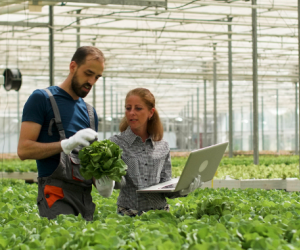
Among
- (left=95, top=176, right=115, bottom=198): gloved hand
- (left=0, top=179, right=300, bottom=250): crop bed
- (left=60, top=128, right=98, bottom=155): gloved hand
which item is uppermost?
(left=60, top=128, right=98, bottom=155): gloved hand

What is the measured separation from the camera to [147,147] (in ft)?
9.71

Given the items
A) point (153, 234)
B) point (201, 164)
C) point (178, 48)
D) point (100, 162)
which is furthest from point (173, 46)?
point (153, 234)

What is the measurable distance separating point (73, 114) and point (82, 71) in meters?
0.27

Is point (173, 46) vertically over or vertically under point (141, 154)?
over

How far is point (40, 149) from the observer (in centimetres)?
Answer: 238

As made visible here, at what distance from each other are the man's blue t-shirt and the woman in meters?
0.35

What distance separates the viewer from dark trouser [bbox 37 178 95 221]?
8.20 feet

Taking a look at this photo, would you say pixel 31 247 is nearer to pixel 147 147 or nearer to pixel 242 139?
pixel 147 147

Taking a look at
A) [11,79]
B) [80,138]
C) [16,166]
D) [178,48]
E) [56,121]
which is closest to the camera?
[80,138]

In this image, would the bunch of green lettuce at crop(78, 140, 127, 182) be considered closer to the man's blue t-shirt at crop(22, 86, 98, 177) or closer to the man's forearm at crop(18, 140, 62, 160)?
the man's forearm at crop(18, 140, 62, 160)

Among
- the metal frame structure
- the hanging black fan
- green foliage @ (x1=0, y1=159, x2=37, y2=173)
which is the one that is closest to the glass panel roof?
the metal frame structure

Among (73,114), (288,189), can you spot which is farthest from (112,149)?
(288,189)

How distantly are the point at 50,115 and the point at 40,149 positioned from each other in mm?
227

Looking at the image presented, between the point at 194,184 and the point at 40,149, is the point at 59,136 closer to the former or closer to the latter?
the point at 40,149
